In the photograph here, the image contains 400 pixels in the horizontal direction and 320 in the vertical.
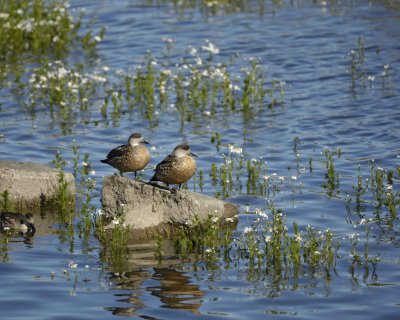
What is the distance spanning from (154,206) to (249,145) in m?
5.54

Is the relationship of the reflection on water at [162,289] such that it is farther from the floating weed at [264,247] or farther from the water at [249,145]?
the floating weed at [264,247]

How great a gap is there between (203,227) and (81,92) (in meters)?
9.06

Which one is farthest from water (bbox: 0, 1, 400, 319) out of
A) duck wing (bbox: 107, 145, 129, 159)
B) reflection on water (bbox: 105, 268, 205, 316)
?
duck wing (bbox: 107, 145, 129, 159)

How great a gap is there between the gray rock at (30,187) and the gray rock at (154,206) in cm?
108

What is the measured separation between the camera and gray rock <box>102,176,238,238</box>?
49.4 ft

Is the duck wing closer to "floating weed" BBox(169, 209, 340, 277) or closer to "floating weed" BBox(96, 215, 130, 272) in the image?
"floating weed" BBox(96, 215, 130, 272)

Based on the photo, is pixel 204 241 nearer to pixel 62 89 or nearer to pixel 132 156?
pixel 132 156

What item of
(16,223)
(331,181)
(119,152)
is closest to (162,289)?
(16,223)

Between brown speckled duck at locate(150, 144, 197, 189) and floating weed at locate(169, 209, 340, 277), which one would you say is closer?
floating weed at locate(169, 209, 340, 277)

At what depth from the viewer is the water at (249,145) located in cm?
1240

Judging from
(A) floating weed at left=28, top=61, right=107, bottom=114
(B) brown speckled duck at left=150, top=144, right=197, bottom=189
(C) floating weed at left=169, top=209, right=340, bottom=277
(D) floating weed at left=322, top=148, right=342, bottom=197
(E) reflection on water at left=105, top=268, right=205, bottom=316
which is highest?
(A) floating weed at left=28, top=61, right=107, bottom=114

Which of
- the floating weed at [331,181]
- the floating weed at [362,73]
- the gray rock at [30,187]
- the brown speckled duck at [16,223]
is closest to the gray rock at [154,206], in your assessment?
the gray rock at [30,187]

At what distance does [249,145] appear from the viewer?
20.5m

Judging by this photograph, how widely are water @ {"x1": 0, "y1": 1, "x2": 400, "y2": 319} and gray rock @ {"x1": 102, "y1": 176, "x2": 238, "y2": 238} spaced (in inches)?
24.0
